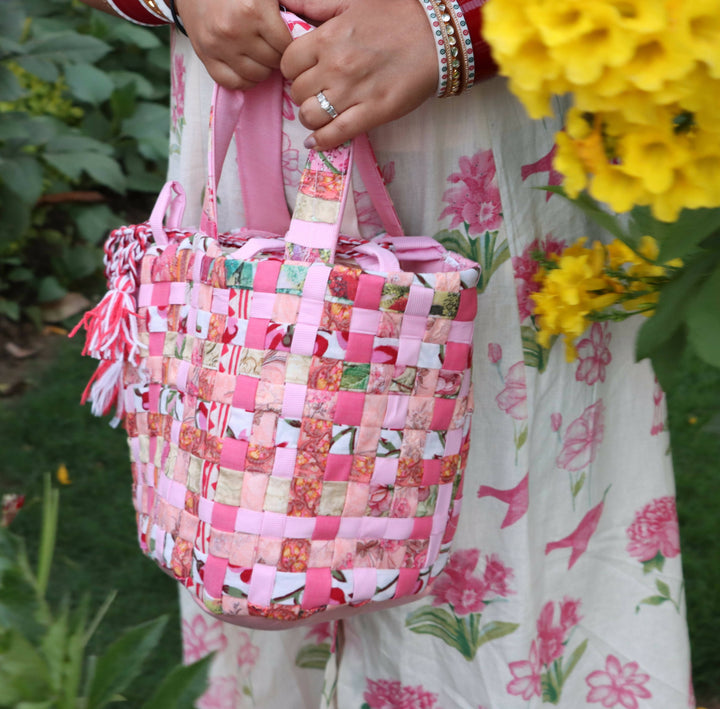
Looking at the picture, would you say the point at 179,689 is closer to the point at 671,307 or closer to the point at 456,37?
the point at 671,307

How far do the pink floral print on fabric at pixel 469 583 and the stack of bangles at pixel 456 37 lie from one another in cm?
54

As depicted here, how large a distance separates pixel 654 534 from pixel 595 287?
→ 14.0 inches

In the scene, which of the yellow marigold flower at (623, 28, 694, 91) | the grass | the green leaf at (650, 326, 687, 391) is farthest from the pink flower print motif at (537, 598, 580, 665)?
the yellow marigold flower at (623, 28, 694, 91)

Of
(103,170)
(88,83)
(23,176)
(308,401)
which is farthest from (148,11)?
(88,83)

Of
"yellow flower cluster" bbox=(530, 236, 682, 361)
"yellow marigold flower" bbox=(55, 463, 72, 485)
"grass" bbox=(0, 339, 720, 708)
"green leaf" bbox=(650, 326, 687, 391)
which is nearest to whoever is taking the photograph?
"green leaf" bbox=(650, 326, 687, 391)

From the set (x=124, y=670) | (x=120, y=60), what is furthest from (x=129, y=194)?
(x=124, y=670)

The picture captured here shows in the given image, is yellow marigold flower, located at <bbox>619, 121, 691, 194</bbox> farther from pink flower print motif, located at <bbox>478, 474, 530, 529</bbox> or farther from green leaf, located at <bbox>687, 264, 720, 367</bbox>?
pink flower print motif, located at <bbox>478, 474, 530, 529</bbox>

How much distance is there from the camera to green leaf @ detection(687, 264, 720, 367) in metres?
0.48

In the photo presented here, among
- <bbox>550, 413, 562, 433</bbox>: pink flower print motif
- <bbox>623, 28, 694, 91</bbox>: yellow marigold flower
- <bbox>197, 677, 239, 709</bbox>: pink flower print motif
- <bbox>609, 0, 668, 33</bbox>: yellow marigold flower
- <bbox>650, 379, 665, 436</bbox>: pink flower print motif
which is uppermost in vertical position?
<bbox>609, 0, 668, 33</bbox>: yellow marigold flower

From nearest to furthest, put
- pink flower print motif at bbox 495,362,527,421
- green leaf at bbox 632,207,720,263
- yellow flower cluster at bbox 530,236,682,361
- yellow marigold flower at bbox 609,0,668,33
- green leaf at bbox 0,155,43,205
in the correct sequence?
yellow marigold flower at bbox 609,0,668,33, green leaf at bbox 632,207,720,263, yellow flower cluster at bbox 530,236,682,361, pink flower print motif at bbox 495,362,527,421, green leaf at bbox 0,155,43,205

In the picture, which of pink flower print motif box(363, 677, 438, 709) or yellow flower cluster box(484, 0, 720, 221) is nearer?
yellow flower cluster box(484, 0, 720, 221)

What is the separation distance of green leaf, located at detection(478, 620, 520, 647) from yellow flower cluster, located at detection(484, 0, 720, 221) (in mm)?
679

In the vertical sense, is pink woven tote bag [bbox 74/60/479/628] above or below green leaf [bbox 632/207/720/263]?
below

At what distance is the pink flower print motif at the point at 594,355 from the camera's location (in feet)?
3.05
